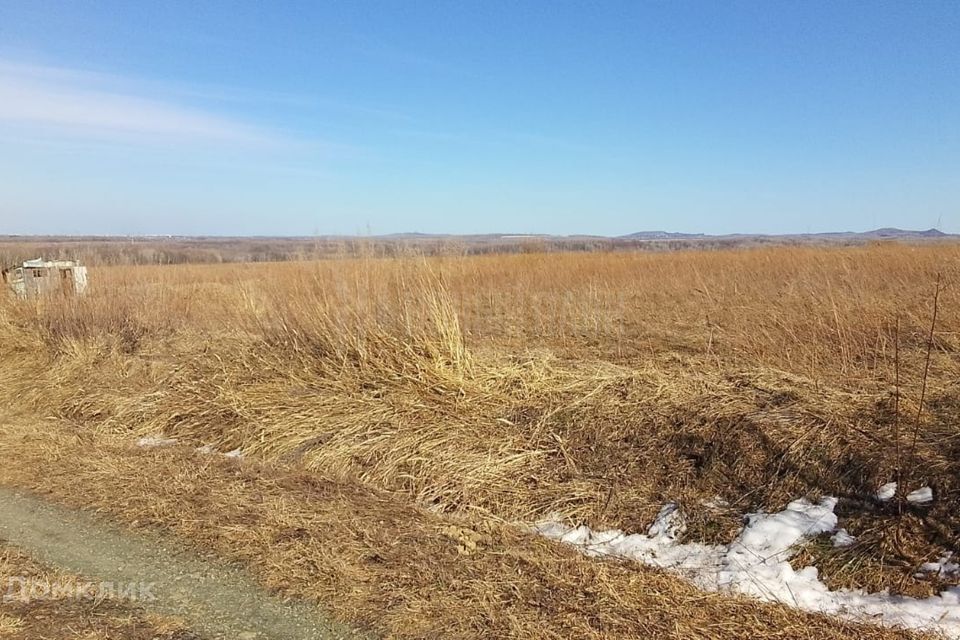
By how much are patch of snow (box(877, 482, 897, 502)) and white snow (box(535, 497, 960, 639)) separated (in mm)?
249

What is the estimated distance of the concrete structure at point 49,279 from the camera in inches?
373

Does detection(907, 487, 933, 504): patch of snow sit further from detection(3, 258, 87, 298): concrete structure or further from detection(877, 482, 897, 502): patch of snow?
detection(3, 258, 87, 298): concrete structure

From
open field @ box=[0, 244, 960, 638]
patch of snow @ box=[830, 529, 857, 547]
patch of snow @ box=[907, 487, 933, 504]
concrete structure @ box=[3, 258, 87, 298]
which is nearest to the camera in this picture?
open field @ box=[0, 244, 960, 638]

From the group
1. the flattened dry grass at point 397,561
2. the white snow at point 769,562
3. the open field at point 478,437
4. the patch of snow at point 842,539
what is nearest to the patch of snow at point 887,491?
the open field at point 478,437

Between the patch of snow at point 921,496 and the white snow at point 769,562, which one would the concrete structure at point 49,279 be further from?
the patch of snow at point 921,496

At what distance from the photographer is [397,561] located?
10.4 ft

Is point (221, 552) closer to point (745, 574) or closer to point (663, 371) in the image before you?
point (745, 574)

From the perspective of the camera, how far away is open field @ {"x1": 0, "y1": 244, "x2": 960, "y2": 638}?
9.64 feet

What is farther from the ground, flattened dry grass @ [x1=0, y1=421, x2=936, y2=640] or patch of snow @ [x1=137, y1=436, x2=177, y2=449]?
flattened dry grass @ [x1=0, y1=421, x2=936, y2=640]

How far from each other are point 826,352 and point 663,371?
5.08ft

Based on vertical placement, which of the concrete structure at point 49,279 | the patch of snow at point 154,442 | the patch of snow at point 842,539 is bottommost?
the patch of snow at point 154,442

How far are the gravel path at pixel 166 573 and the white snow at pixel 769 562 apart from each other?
4.92 feet

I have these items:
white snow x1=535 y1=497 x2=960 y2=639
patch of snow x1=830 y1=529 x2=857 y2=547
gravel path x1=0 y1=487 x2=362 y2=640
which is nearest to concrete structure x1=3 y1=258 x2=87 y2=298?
gravel path x1=0 y1=487 x2=362 y2=640

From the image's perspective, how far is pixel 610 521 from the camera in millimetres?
3641
